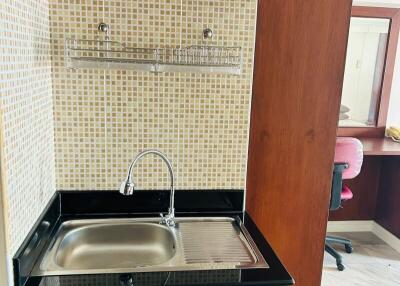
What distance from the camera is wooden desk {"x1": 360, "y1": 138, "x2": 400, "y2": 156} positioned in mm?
2998

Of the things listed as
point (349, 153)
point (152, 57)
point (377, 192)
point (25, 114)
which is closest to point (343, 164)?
point (349, 153)

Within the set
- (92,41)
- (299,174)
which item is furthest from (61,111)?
(299,174)

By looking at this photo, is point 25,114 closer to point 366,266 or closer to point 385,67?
point 366,266

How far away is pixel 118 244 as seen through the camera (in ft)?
5.54

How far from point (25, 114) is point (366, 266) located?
2.82 m

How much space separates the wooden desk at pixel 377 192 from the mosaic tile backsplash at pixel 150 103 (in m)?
2.03

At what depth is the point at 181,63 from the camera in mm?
1585

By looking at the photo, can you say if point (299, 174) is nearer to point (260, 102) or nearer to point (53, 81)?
point (260, 102)

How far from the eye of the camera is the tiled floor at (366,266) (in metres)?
2.85

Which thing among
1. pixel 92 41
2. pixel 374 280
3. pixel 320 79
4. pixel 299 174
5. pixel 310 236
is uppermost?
pixel 92 41

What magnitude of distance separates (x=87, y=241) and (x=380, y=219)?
9.69 ft

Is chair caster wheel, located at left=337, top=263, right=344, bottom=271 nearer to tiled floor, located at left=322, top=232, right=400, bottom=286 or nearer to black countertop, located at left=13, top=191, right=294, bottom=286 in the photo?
tiled floor, located at left=322, top=232, right=400, bottom=286

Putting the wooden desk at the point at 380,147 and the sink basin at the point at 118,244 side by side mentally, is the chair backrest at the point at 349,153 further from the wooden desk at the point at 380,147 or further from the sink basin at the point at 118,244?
the sink basin at the point at 118,244

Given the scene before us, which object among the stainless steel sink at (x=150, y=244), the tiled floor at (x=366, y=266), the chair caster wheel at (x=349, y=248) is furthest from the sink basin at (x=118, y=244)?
the chair caster wheel at (x=349, y=248)
